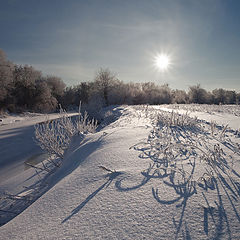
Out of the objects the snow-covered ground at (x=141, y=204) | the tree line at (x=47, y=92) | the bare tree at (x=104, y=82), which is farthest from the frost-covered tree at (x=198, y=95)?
the snow-covered ground at (x=141, y=204)

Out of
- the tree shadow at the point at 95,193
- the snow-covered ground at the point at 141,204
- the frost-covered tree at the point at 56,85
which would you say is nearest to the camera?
the snow-covered ground at the point at 141,204

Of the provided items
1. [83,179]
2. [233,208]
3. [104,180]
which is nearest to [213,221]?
[233,208]

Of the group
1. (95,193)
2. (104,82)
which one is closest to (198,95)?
(104,82)

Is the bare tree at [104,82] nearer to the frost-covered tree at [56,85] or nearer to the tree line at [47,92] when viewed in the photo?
the tree line at [47,92]

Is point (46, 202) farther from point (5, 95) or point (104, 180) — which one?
point (5, 95)

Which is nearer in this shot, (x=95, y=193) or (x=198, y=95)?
(x=95, y=193)

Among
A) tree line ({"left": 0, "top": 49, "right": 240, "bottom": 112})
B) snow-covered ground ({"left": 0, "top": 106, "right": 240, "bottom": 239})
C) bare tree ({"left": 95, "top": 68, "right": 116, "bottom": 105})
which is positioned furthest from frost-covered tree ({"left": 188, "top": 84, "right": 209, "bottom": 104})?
snow-covered ground ({"left": 0, "top": 106, "right": 240, "bottom": 239})

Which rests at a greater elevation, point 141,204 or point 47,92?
point 47,92

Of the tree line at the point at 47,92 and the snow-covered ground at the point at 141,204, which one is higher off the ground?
the tree line at the point at 47,92

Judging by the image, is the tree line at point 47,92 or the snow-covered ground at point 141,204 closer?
the snow-covered ground at point 141,204

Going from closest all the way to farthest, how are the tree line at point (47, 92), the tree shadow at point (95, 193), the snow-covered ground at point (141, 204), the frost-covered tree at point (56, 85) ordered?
1. the snow-covered ground at point (141, 204)
2. the tree shadow at point (95, 193)
3. the tree line at point (47, 92)
4. the frost-covered tree at point (56, 85)

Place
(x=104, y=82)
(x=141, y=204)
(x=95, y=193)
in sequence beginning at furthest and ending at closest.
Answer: (x=104, y=82)
(x=95, y=193)
(x=141, y=204)

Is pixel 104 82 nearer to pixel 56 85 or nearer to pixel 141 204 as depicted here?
pixel 56 85

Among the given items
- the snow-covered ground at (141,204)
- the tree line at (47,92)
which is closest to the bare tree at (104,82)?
the tree line at (47,92)
